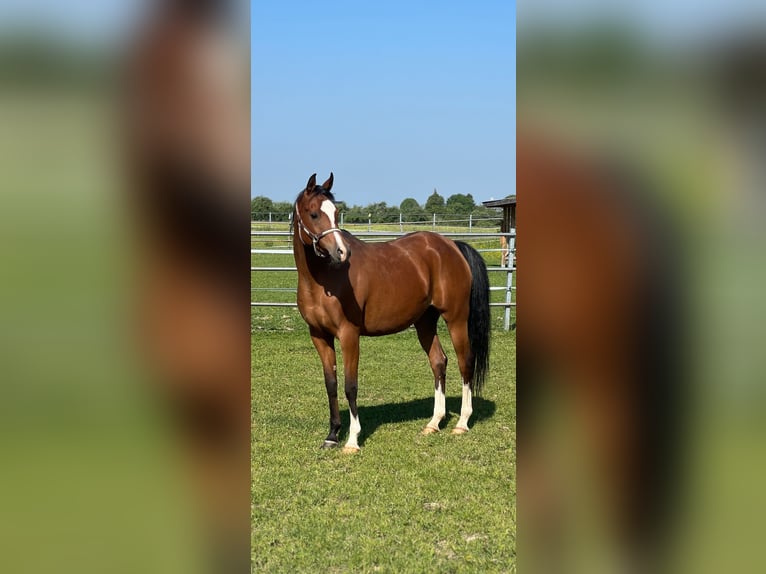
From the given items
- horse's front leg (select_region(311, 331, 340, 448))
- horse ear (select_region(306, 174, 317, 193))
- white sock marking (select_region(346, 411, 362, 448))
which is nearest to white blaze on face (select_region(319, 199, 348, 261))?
horse ear (select_region(306, 174, 317, 193))

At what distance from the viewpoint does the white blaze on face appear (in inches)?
165

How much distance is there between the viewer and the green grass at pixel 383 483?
9.73 ft

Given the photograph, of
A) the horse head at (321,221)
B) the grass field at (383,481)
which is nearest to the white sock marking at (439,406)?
the grass field at (383,481)

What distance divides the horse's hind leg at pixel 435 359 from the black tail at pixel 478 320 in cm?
30

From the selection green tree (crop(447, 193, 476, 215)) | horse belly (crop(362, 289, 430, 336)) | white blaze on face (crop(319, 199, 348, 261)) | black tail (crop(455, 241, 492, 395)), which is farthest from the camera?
green tree (crop(447, 193, 476, 215))

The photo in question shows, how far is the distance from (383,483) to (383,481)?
39 mm

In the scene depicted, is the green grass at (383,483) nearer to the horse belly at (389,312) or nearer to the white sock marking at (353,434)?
the white sock marking at (353,434)
